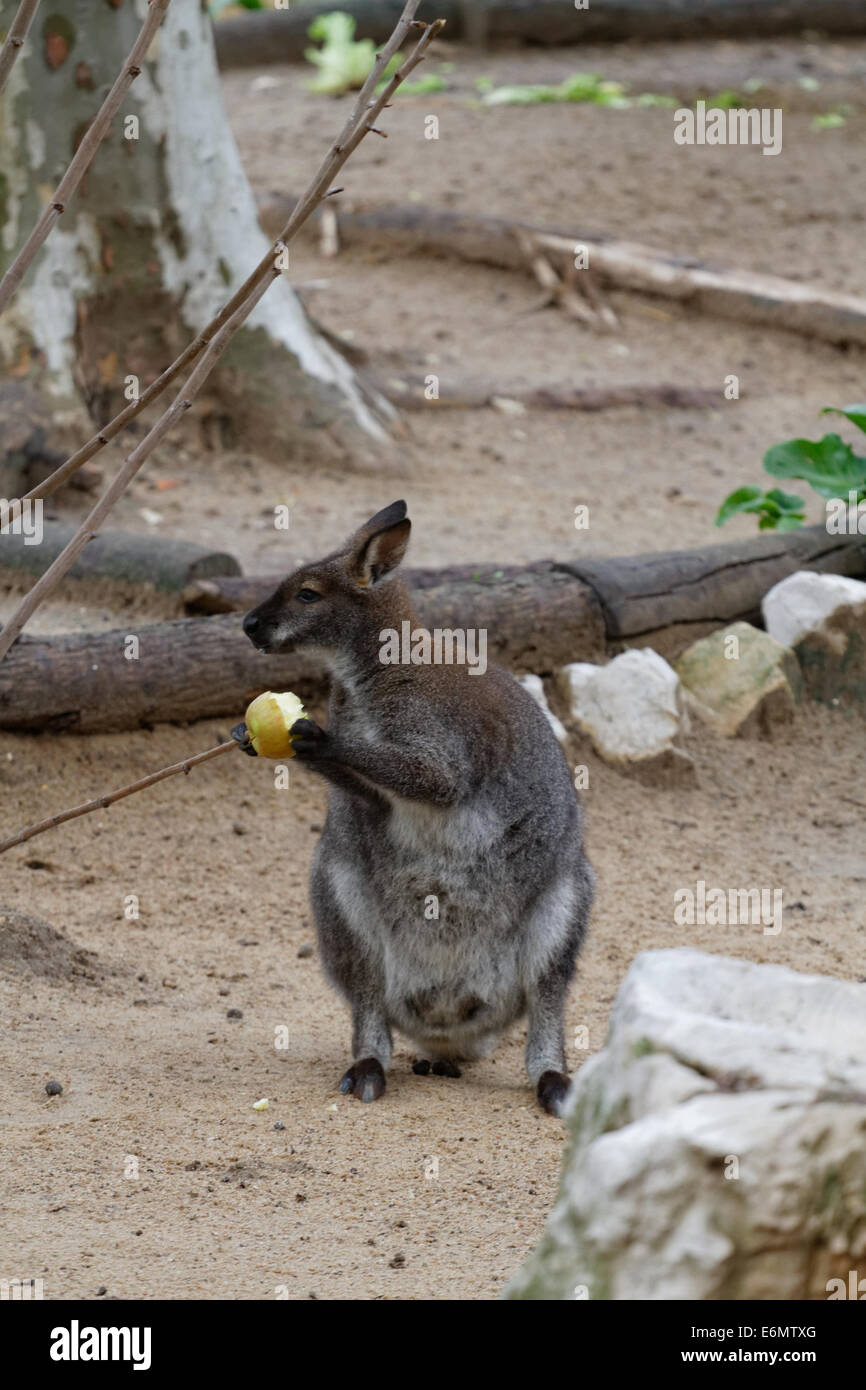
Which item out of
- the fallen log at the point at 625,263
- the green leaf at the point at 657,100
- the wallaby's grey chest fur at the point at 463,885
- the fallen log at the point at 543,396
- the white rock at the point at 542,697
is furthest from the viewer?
the green leaf at the point at 657,100

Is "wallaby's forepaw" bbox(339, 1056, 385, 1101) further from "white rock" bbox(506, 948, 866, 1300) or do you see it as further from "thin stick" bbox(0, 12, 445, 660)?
"white rock" bbox(506, 948, 866, 1300)

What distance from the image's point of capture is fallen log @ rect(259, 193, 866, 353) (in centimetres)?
1290

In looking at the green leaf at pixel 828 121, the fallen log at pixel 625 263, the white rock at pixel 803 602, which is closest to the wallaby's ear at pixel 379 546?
the white rock at pixel 803 602

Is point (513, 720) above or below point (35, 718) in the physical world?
above

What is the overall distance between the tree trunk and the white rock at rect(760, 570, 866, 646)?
3.20 m

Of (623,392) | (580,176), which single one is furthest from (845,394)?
(580,176)

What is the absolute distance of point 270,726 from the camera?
4207 millimetres

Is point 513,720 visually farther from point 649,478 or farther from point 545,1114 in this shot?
point 649,478

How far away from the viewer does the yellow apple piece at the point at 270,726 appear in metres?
4.20

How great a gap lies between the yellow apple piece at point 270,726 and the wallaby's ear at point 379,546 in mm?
567

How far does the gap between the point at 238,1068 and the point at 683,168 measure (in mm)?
13031

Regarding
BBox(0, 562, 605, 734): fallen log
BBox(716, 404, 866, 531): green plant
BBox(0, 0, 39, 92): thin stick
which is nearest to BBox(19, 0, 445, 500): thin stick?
BBox(0, 0, 39, 92): thin stick

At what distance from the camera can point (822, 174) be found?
15805 millimetres

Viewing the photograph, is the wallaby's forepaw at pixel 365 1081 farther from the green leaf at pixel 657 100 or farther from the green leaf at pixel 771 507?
the green leaf at pixel 657 100
